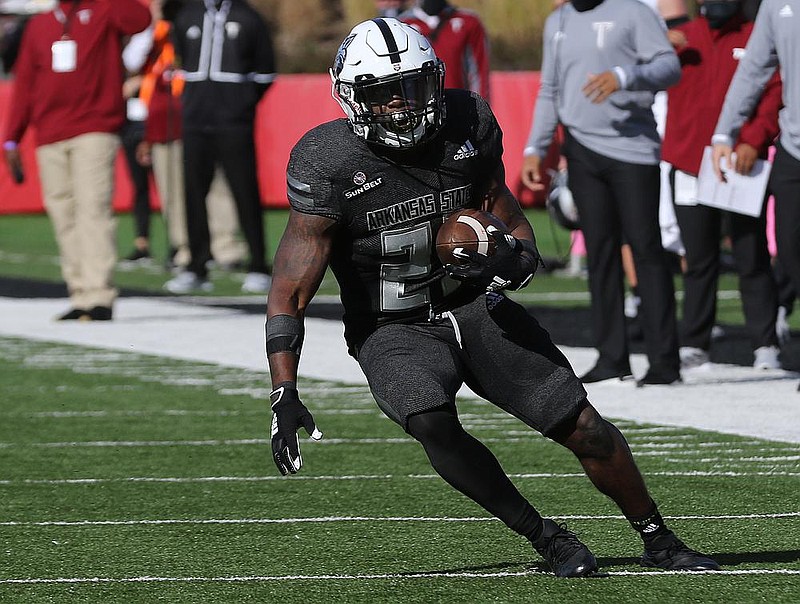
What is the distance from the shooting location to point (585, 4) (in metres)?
A: 9.26

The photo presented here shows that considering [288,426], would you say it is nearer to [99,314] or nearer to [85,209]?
[85,209]

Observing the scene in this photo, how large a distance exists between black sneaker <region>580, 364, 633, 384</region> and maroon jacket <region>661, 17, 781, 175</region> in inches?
50.5

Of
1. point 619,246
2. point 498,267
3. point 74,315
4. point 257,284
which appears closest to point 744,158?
point 619,246

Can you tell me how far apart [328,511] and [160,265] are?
477 inches

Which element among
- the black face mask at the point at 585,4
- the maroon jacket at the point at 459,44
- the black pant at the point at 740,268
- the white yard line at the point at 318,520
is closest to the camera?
the white yard line at the point at 318,520

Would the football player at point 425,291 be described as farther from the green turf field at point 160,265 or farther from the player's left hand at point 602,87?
the green turf field at point 160,265

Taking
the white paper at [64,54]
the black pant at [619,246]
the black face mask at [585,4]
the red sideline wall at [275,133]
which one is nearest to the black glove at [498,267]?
the black pant at [619,246]

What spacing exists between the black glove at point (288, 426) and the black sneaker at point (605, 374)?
4.48 meters

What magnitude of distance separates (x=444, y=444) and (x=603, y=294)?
4368mm

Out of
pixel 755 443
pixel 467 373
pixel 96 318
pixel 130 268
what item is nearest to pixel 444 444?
pixel 467 373

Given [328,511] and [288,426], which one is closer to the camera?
[288,426]

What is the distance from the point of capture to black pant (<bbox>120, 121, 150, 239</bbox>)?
60.0 ft

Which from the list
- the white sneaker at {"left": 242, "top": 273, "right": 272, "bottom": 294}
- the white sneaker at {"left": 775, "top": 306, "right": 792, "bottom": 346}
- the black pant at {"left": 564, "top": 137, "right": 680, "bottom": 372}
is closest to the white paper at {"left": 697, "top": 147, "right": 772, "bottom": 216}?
the black pant at {"left": 564, "top": 137, "right": 680, "bottom": 372}

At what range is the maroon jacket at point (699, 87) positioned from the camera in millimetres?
9797
